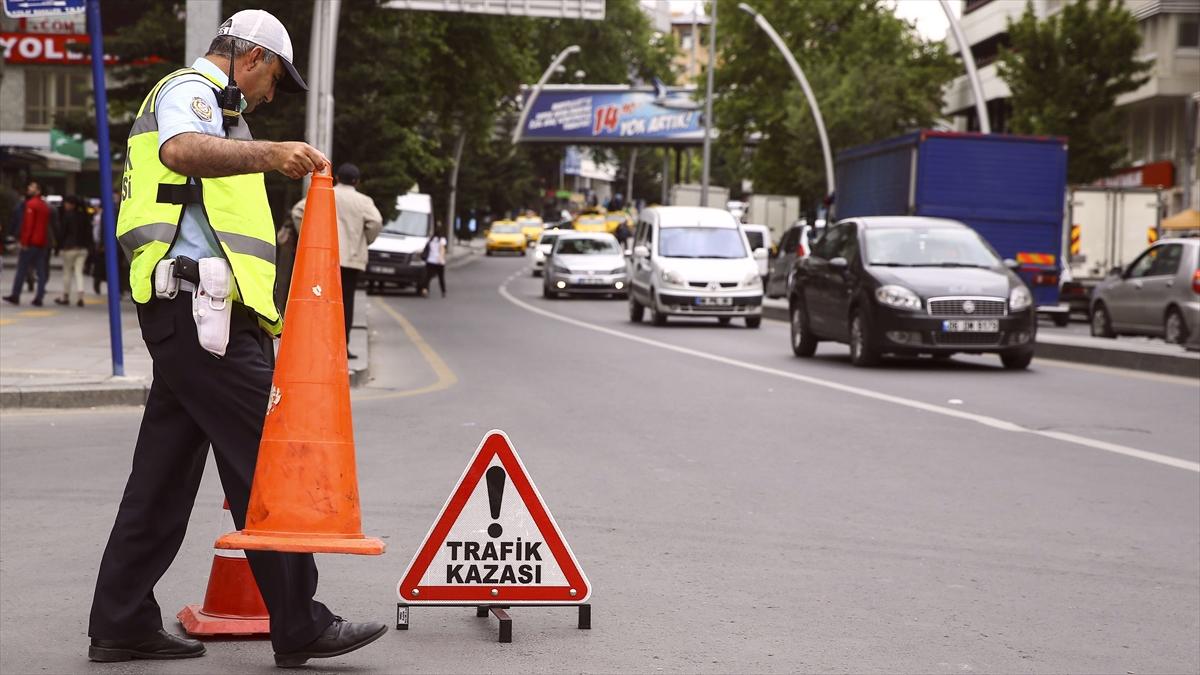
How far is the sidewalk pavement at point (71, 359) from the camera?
12.9 m

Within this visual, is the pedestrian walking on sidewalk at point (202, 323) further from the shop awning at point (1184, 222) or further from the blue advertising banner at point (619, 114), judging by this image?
the blue advertising banner at point (619, 114)

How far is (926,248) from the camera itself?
19.3 meters

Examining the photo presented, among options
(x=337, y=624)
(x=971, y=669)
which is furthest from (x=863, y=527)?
(x=337, y=624)

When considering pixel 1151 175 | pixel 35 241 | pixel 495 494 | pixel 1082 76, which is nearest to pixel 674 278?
pixel 35 241

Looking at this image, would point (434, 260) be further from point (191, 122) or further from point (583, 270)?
point (191, 122)

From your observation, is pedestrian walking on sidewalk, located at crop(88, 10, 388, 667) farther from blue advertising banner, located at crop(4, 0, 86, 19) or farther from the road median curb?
blue advertising banner, located at crop(4, 0, 86, 19)

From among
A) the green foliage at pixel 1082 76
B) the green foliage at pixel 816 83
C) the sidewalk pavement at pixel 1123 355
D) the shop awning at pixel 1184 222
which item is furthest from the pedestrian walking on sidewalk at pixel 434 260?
the green foliage at pixel 816 83

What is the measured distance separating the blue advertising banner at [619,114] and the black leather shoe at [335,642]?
261ft

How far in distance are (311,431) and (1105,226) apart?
36.4 meters

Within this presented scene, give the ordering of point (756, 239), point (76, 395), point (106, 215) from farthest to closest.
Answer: point (756, 239)
point (106, 215)
point (76, 395)

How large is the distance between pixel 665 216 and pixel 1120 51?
22.0 metres

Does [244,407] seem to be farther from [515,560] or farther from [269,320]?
[515,560]

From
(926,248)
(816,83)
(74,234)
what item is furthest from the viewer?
(816,83)

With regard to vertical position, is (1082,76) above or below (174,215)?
above
